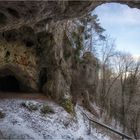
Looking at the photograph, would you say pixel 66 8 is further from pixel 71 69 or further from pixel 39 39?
pixel 71 69

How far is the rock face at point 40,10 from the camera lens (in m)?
9.93

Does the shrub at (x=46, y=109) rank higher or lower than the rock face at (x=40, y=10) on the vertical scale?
lower

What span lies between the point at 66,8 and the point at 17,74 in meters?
9.81

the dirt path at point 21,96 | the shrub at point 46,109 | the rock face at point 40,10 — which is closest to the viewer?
the rock face at point 40,10

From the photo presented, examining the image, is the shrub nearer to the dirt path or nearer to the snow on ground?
the snow on ground

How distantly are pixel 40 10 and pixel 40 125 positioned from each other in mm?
5884

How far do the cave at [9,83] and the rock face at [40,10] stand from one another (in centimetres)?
1009

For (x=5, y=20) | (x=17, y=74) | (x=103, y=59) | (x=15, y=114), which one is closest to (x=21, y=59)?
(x=17, y=74)

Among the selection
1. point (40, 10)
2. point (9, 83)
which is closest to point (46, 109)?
point (9, 83)

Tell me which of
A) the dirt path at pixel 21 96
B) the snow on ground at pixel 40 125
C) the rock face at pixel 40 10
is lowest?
the snow on ground at pixel 40 125

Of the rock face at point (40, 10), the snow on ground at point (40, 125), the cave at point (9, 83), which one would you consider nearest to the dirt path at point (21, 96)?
the snow on ground at point (40, 125)

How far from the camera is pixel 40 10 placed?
10.5m

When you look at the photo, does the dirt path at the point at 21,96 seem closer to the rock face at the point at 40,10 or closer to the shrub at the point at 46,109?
the shrub at the point at 46,109

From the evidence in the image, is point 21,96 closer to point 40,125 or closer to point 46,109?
point 46,109
